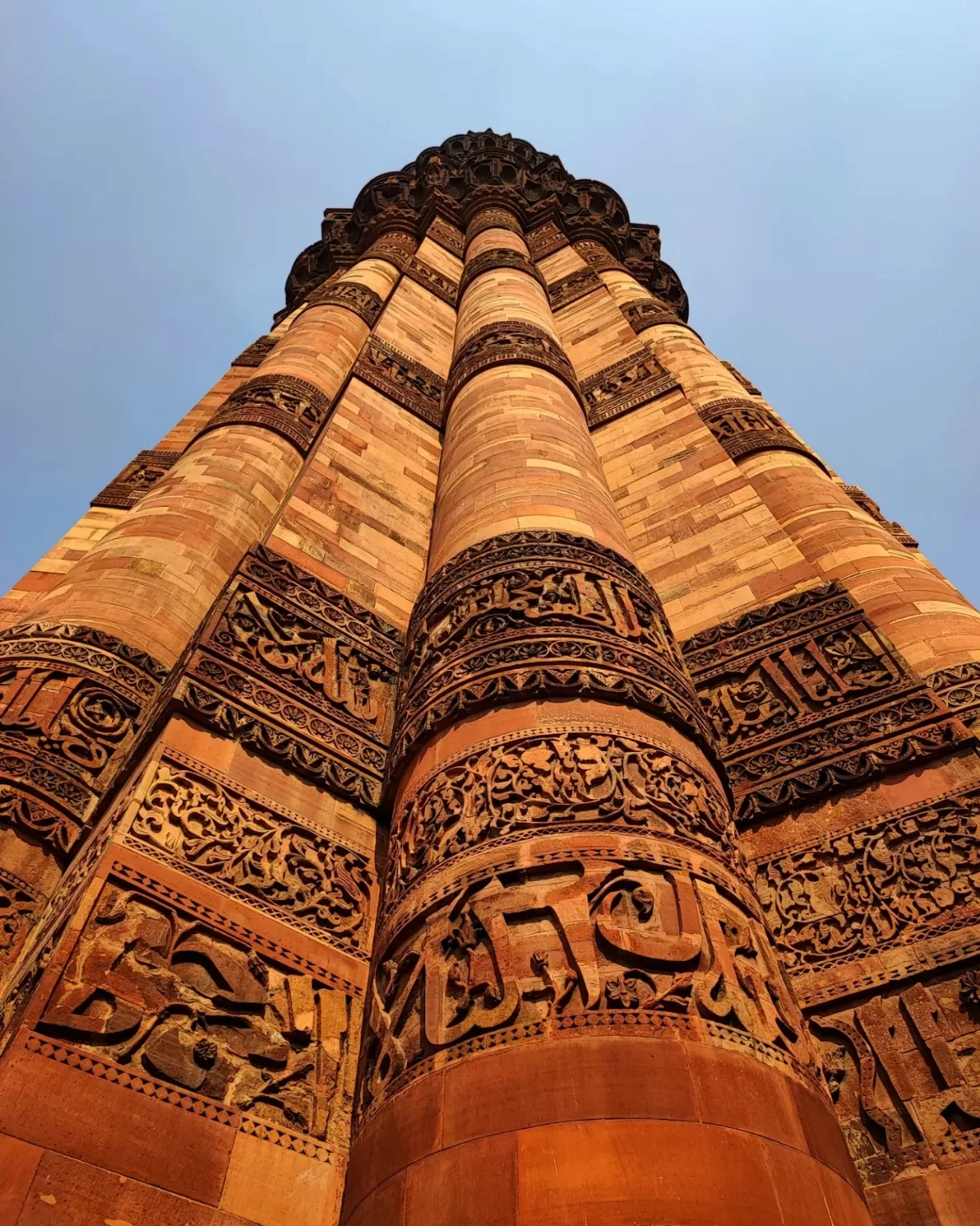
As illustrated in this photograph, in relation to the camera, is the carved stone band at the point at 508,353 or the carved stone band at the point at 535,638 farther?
the carved stone band at the point at 508,353

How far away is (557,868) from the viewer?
3537 mm

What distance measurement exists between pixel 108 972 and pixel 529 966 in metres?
1.52

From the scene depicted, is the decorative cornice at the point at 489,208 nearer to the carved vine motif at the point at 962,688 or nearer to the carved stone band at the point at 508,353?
the carved stone band at the point at 508,353

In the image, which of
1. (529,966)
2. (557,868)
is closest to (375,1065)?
(529,966)

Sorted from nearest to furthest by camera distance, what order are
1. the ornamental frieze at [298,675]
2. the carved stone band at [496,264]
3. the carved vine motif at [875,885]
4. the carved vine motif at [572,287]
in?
the carved vine motif at [875,885], the ornamental frieze at [298,675], the carved stone band at [496,264], the carved vine motif at [572,287]

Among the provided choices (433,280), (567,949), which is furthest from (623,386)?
(567,949)

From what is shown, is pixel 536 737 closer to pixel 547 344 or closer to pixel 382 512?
pixel 382 512

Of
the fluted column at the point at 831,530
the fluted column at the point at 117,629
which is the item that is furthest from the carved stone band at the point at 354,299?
the fluted column at the point at 831,530

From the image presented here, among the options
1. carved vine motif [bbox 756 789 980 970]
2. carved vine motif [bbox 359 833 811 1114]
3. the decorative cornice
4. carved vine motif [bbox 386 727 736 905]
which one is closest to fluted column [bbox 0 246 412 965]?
carved vine motif [bbox 386 727 736 905]

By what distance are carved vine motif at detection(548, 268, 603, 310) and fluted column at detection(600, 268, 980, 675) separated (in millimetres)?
3262

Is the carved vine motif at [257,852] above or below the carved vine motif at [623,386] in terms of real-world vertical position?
below

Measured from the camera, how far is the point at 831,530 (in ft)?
24.1

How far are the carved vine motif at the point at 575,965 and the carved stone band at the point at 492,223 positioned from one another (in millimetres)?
A: 14459

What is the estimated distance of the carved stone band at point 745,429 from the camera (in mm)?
9055
